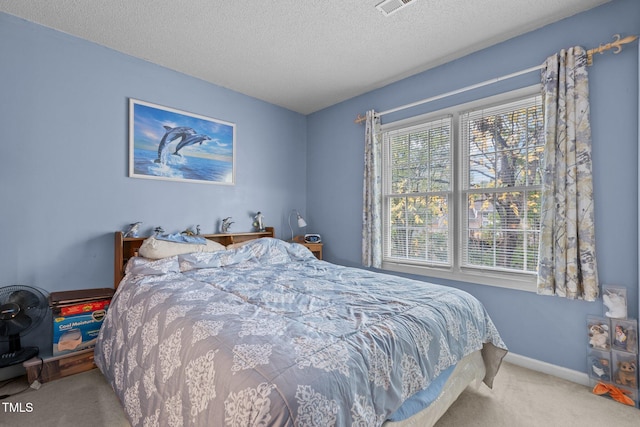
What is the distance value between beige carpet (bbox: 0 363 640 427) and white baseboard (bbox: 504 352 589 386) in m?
0.06

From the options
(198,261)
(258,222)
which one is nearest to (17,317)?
(198,261)

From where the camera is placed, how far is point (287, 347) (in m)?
1.12

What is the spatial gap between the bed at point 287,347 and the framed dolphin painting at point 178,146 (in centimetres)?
99

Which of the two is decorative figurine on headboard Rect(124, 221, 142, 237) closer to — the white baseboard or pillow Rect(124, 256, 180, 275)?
pillow Rect(124, 256, 180, 275)

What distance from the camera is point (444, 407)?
1626 mm

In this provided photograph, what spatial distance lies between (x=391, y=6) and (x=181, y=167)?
240 centimetres

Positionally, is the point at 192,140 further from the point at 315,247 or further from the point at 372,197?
the point at 372,197

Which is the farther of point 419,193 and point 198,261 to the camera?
point 419,193

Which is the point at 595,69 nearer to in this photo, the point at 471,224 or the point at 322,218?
the point at 471,224

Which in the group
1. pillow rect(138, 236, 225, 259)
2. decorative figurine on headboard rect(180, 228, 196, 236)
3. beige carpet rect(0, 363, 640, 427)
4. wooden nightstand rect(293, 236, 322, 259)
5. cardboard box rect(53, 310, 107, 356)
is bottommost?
beige carpet rect(0, 363, 640, 427)

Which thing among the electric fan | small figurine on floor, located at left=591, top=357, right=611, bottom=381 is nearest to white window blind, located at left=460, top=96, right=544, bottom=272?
small figurine on floor, located at left=591, top=357, right=611, bottom=381

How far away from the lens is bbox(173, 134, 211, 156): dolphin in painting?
10.1 feet

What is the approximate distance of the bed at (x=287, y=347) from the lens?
0.99 m

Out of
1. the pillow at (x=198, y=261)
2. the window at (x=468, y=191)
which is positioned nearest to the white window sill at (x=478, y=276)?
the window at (x=468, y=191)
